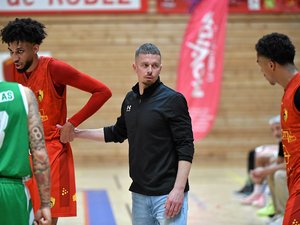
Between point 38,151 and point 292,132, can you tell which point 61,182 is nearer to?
point 38,151

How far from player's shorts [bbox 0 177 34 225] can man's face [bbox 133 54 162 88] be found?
1.14 meters

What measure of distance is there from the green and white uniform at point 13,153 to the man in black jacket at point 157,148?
0.95m

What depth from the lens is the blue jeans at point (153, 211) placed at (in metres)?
3.71

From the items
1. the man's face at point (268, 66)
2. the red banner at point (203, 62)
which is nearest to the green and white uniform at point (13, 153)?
the man's face at point (268, 66)

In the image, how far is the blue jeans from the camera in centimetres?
371

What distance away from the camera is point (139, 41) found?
1319 centimetres

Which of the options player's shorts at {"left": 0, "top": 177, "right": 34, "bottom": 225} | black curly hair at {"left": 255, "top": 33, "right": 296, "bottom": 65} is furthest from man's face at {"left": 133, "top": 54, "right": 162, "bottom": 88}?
player's shorts at {"left": 0, "top": 177, "right": 34, "bottom": 225}

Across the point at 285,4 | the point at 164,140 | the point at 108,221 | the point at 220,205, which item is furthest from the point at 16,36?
the point at 285,4

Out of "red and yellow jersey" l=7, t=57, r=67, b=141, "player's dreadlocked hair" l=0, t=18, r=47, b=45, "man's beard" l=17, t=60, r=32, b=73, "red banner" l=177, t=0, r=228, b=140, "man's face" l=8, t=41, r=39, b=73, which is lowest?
"red banner" l=177, t=0, r=228, b=140

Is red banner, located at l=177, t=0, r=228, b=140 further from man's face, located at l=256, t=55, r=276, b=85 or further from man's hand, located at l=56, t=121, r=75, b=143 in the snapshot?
man's face, located at l=256, t=55, r=276, b=85

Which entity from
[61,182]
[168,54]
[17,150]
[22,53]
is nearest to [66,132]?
[61,182]

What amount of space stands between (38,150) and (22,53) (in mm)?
1063

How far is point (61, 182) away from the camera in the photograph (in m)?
4.27

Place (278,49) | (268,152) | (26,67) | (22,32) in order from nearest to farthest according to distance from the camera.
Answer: (278,49) → (22,32) → (26,67) → (268,152)
